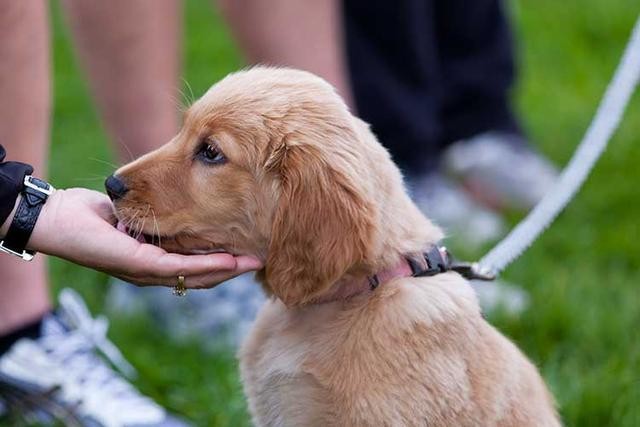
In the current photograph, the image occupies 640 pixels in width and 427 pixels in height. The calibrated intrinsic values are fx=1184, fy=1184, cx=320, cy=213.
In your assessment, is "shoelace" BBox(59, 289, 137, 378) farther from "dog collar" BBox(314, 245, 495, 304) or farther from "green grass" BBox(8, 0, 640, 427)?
"dog collar" BBox(314, 245, 495, 304)

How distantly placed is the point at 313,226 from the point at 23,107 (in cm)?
103

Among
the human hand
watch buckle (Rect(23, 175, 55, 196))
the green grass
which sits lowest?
the green grass

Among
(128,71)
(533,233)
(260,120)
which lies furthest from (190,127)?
(128,71)

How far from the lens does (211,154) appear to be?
2.47 m

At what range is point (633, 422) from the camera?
3051mm

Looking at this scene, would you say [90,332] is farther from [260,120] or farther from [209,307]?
[260,120]

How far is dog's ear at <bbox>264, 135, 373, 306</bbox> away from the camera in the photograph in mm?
2314

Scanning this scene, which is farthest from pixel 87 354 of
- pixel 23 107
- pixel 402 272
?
pixel 402 272

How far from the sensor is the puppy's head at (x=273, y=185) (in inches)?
91.7

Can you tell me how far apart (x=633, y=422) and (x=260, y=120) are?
1.33 meters

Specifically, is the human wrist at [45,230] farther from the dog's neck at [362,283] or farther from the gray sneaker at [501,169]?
the gray sneaker at [501,169]

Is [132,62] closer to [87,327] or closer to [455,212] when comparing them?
[87,327]

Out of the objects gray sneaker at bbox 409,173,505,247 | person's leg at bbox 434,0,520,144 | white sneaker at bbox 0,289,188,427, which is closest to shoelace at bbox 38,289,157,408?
white sneaker at bbox 0,289,188,427

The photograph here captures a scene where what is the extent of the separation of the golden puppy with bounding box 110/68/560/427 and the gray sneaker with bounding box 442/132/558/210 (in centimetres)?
240
